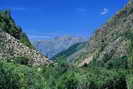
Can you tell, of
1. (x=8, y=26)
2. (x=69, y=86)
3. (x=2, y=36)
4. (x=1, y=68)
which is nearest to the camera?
(x=1, y=68)

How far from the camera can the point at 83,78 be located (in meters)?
129

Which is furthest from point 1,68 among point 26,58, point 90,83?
point 26,58

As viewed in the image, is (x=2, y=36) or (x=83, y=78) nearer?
(x=83, y=78)

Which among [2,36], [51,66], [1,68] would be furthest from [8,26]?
[1,68]

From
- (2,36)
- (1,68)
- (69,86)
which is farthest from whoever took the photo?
(2,36)

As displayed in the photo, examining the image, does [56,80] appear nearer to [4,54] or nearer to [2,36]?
[4,54]

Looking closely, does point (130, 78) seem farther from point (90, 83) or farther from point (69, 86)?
point (69, 86)

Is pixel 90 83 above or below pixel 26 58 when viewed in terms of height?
below

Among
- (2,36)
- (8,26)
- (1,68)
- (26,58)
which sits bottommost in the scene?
(1,68)

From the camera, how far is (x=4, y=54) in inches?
Answer: 5340

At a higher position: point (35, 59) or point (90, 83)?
point (35, 59)

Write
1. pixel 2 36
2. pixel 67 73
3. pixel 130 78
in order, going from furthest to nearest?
pixel 2 36 → pixel 130 78 → pixel 67 73

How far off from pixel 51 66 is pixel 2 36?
2227 centimetres

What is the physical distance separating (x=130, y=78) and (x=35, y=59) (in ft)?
112
